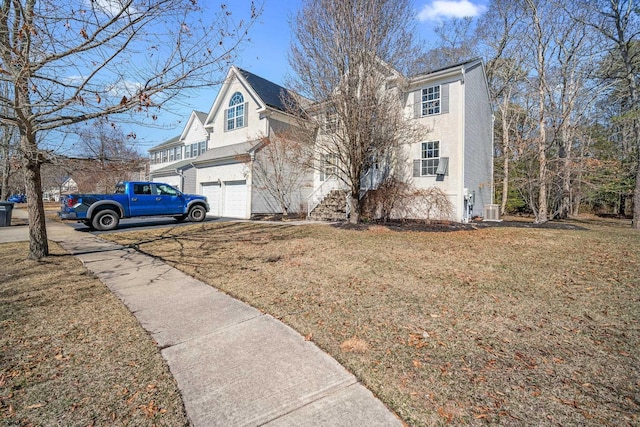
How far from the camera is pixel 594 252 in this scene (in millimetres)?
6609

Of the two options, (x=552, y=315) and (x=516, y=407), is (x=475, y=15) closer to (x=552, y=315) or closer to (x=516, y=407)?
(x=552, y=315)

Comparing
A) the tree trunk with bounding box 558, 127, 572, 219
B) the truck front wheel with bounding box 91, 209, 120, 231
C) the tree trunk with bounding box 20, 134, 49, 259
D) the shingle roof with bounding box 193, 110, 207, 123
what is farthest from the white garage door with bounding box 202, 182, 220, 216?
the tree trunk with bounding box 558, 127, 572, 219

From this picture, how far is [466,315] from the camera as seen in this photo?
366 centimetres

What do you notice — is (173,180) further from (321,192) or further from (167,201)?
(321,192)

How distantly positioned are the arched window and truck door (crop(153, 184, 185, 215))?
699 centimetres

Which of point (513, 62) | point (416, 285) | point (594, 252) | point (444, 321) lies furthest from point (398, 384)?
point (513, 62)

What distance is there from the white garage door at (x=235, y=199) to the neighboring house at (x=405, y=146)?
0.06 meters

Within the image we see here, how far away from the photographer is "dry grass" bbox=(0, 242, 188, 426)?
209 cm

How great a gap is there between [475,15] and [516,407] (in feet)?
93.8

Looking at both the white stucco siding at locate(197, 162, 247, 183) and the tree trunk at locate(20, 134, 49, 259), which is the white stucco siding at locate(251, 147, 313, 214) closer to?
the white stucco siding at locate(197, 162, 247, 183)

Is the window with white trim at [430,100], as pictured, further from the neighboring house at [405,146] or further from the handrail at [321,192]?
the handrail at [321,192]

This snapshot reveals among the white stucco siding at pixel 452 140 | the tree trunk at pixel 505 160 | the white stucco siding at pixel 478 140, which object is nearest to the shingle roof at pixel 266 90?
the white stucco siding at pixel 452 140

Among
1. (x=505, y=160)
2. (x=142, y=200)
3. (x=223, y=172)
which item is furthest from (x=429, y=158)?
(x=142, y=200)

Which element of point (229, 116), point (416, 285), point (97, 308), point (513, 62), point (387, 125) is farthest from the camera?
point (513, 62)
